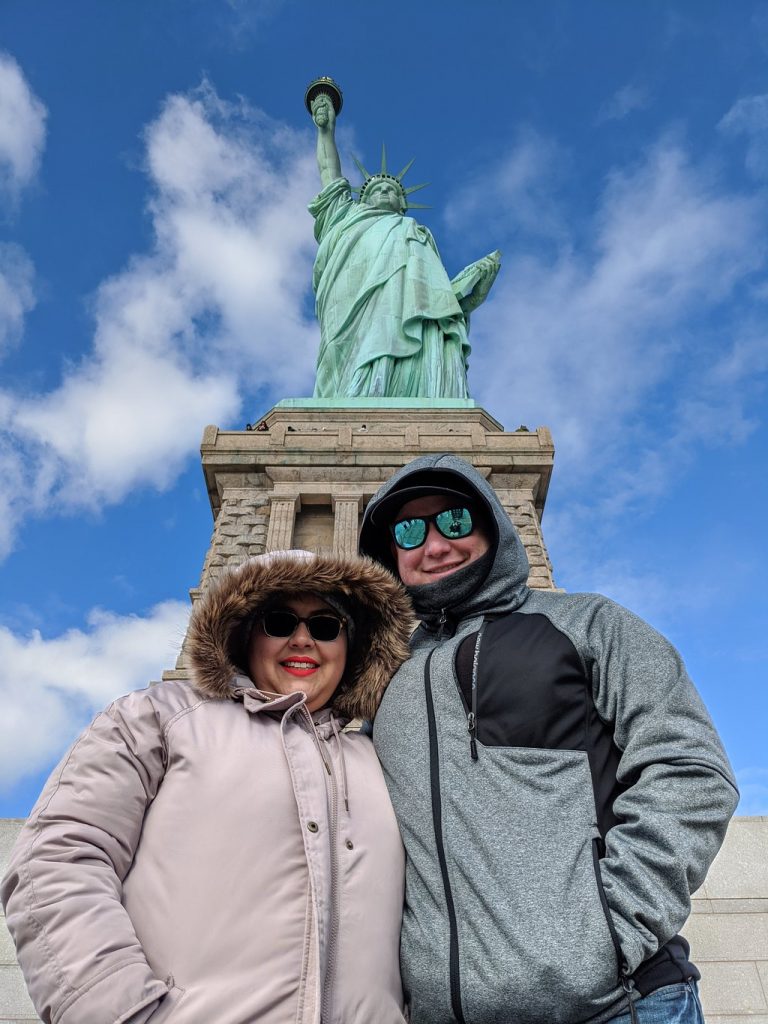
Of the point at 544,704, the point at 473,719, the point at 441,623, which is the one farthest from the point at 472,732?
the point at 441,623

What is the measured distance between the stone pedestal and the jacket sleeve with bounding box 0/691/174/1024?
798 cm

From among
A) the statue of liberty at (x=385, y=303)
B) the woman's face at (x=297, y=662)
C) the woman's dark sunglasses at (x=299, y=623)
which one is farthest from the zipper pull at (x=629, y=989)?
the statue of liberty at (x=385, y=303)

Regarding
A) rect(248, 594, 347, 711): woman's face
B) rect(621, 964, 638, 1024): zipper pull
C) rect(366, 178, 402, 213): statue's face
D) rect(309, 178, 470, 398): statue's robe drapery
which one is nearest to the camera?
rect(621, 964, 638, 1024): zipper pull

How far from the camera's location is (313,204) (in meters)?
19.7

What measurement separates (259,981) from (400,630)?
1.21 meters

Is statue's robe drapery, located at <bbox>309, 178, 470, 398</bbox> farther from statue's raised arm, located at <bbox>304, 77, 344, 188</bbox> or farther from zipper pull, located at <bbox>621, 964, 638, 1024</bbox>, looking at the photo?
zipper pull, located at <bbox>621, 964, 638, 1024</bbox>

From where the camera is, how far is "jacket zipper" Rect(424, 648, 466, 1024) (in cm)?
184

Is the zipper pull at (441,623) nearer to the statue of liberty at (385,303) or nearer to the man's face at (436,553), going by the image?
the man's face at (436,553)

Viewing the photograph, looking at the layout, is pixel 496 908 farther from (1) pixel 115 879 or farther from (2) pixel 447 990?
(1) pixel 115 879

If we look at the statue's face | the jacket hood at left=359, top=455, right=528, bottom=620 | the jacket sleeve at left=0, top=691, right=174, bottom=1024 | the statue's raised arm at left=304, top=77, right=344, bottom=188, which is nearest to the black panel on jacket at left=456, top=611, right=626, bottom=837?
the jacket hood at left=359, top=455, right=528, bottom=620

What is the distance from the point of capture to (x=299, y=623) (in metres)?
2.64

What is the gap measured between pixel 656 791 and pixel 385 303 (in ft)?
48.5

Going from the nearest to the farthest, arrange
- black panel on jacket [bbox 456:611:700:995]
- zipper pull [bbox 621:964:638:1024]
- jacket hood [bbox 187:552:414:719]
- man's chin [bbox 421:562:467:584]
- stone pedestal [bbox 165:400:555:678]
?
1. zipper pull [bbox 621:964:638:1024]
2. black panel on jacket [bbox 456:611:700:995]
3. jacket hood [bbox 187:552:414:719]
4. man's chin [bbox 421:562:467:584]
5. stone pedestal [bbox 165:400:555:678]

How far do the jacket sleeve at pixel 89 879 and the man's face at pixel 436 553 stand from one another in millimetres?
1173
